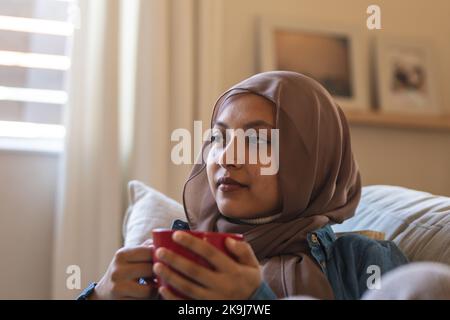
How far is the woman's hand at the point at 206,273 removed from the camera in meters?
0.62

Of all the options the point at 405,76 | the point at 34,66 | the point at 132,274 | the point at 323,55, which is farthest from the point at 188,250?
the point at 405,76

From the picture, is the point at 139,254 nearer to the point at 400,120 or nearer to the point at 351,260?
the point at 351,260

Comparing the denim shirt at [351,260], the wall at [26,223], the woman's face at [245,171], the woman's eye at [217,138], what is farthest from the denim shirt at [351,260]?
the wall at [26,223]

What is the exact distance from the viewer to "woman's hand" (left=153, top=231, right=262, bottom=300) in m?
0.62

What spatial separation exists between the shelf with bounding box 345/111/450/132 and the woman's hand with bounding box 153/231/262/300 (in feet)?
5.40

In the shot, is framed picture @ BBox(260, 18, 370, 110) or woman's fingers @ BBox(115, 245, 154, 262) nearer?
woman's fingers @ BBox(115, 245, 154, 262)

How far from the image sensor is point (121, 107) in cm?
195

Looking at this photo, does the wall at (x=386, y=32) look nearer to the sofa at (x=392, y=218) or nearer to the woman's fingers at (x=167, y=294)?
the sofa at (x=392, y=218)

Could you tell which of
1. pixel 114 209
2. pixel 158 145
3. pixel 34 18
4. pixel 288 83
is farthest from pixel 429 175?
pixel 34 18

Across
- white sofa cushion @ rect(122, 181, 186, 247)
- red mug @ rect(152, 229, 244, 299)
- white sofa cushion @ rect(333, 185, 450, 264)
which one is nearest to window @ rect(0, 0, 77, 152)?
white sofa cushion @ rect(122, 181, 186, 247)

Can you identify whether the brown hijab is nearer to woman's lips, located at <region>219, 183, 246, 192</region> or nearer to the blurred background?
woman's lips, located at <region>219, 183, 246, 192</region>

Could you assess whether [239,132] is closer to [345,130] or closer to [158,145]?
[345,130]

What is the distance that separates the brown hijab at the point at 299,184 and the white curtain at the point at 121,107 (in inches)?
32.1
